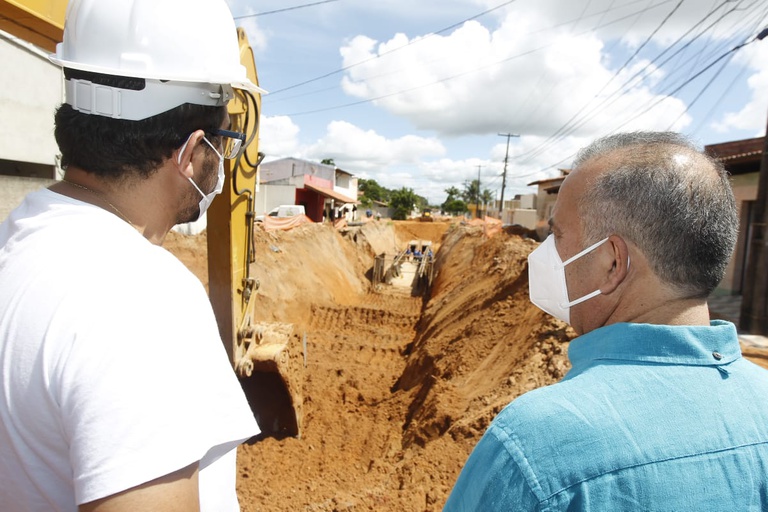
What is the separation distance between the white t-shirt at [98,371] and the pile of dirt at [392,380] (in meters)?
4.03

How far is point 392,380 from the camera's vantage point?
10547mm

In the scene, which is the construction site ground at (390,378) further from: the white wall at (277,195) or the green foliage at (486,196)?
the green foliage at (486,196)

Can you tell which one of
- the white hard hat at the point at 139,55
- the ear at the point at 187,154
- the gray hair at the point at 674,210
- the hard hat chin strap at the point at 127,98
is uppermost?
the white hard hat at the point at 139,55

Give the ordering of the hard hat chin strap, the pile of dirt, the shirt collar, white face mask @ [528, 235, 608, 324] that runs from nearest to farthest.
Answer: the shirt collar
the hard hat chin strap
white face mask @ [528, 235, 608, 324]
the pile of dirt

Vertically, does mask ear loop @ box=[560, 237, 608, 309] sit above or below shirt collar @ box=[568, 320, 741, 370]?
above

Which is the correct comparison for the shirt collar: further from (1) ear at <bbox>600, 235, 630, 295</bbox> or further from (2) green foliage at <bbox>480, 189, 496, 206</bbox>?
(2) green foliage at <bbox>480, 189, 496, 206</bbox>

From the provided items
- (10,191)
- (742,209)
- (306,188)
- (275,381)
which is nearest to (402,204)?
(306,188)

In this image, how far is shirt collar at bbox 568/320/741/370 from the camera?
1.18 m

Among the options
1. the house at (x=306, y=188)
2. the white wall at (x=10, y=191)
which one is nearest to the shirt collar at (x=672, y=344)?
the white wall at (x=10, y=191)

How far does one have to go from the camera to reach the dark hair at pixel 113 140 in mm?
1260

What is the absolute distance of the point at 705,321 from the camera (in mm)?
1283

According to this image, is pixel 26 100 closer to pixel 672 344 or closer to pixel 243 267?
pixel 243 267

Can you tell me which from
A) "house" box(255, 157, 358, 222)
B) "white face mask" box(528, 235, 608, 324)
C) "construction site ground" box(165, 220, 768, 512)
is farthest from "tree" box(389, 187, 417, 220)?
"white face mask" box(528, 235, 608, 324)

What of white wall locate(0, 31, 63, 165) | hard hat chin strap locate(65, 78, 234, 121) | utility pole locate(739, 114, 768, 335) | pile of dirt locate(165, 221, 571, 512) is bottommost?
pile of dirt locate(165, 221, 571, 512)
